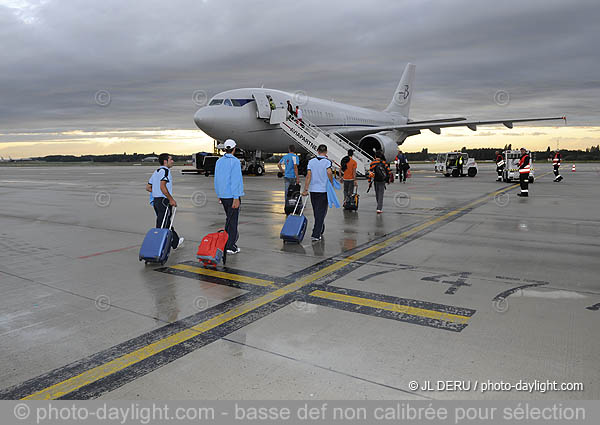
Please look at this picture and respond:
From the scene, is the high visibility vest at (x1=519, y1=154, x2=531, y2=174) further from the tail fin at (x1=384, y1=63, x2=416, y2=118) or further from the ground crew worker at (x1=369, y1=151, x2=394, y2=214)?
the tail fin at (x1=384, y1=63, x2=416, y2=118)

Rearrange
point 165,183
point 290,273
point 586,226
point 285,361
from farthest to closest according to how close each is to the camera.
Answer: point 586,226 < point 165,183 < point 290,273 < point 285,361

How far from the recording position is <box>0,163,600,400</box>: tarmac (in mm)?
3205

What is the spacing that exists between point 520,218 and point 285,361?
9.30 metres

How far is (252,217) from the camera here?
11398 millimetres

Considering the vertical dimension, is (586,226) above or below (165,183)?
below

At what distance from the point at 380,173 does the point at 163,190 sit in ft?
21.1

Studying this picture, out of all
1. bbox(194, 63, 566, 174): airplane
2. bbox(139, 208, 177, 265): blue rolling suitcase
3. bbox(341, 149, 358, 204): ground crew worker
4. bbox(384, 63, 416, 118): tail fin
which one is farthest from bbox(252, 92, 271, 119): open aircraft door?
bbox(384, 63, 416, 118): tail fin

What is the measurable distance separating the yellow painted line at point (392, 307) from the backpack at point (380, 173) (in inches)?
275

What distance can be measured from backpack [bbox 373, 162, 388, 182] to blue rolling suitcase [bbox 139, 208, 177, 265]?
6.60m

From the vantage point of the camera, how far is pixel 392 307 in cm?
471

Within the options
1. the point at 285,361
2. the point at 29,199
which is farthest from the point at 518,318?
the point at 29,199

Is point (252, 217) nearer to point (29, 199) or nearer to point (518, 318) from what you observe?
point (518, 318)

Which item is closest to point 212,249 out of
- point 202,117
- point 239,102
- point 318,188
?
point 318,188

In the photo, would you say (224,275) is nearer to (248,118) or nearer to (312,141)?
(312,141)
